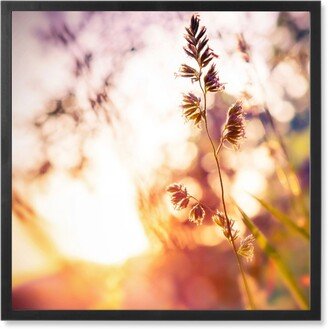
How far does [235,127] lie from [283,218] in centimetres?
30

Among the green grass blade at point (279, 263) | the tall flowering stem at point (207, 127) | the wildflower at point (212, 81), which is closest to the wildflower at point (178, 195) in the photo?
the tall flowering stem at point (207, 127)

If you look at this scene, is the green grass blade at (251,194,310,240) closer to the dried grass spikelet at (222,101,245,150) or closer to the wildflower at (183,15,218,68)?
the dried grass spikelet at (222,101,245,150)

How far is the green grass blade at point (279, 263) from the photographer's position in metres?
1.28

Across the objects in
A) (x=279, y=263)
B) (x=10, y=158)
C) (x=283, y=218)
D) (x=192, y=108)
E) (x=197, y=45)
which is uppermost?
(x=197, y=45)

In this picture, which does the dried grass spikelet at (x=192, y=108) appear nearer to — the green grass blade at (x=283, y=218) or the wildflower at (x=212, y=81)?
the wildflower at (x=212, y=81)

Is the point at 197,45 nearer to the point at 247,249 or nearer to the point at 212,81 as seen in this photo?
the point at 212,81

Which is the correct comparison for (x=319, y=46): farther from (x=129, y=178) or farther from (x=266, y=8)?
(x=129, y=178)

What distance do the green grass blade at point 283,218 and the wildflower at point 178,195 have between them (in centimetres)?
20

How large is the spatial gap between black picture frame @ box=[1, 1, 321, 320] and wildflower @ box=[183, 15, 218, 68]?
54mm

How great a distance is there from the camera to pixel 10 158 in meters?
1.28

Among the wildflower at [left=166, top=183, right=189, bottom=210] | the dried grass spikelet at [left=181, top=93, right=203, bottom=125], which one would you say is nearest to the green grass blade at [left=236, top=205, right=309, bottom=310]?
the wildflower at [left=166, top=183, right=189, bottom=210]

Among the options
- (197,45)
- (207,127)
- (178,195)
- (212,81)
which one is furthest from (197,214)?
(197,45)

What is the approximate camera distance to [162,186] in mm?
1271

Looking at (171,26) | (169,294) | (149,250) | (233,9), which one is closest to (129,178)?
(149,250)
